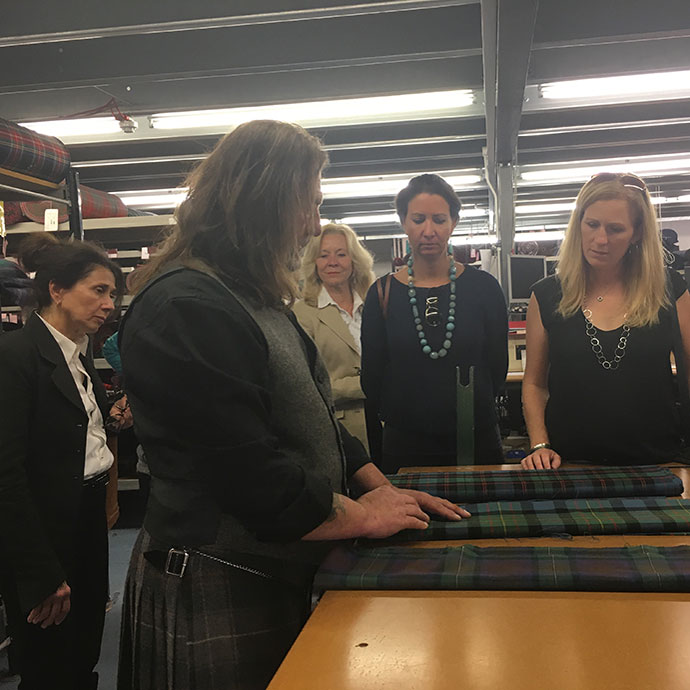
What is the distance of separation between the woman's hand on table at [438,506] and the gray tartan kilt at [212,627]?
312mm

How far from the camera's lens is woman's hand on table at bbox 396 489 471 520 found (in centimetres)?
110

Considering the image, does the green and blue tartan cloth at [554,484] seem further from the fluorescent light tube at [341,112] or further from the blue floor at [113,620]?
the fluorescent light tube at [341,112]

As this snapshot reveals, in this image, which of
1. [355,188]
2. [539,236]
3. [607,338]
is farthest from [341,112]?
[539,236]

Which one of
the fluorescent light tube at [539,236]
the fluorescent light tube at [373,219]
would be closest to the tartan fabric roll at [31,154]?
the fluorescent light tube at [373,219]

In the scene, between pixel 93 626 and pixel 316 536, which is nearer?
pixel 316 536

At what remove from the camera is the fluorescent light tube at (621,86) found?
334cm

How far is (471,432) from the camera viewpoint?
5.98 feet

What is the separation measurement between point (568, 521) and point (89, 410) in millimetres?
1511

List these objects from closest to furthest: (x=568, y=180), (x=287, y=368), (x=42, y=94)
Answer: (x=287, y=368)
(x=42, y=94)
(x=568, y=180)

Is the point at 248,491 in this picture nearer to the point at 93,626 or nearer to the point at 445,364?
the point at 445,364

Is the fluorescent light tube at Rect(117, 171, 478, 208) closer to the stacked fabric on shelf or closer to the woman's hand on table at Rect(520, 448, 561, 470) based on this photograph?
the stacked fabric on shelf

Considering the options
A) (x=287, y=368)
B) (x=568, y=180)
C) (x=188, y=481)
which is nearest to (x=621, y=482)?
(x=287, y=368)

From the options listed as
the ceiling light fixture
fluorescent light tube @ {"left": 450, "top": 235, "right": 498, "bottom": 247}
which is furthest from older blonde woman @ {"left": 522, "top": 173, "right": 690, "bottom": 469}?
fluorescent light tube @ {"left": 450, "top": 235, "right": 498, "bottom": 247}

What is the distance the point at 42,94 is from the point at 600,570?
425 centimetres
